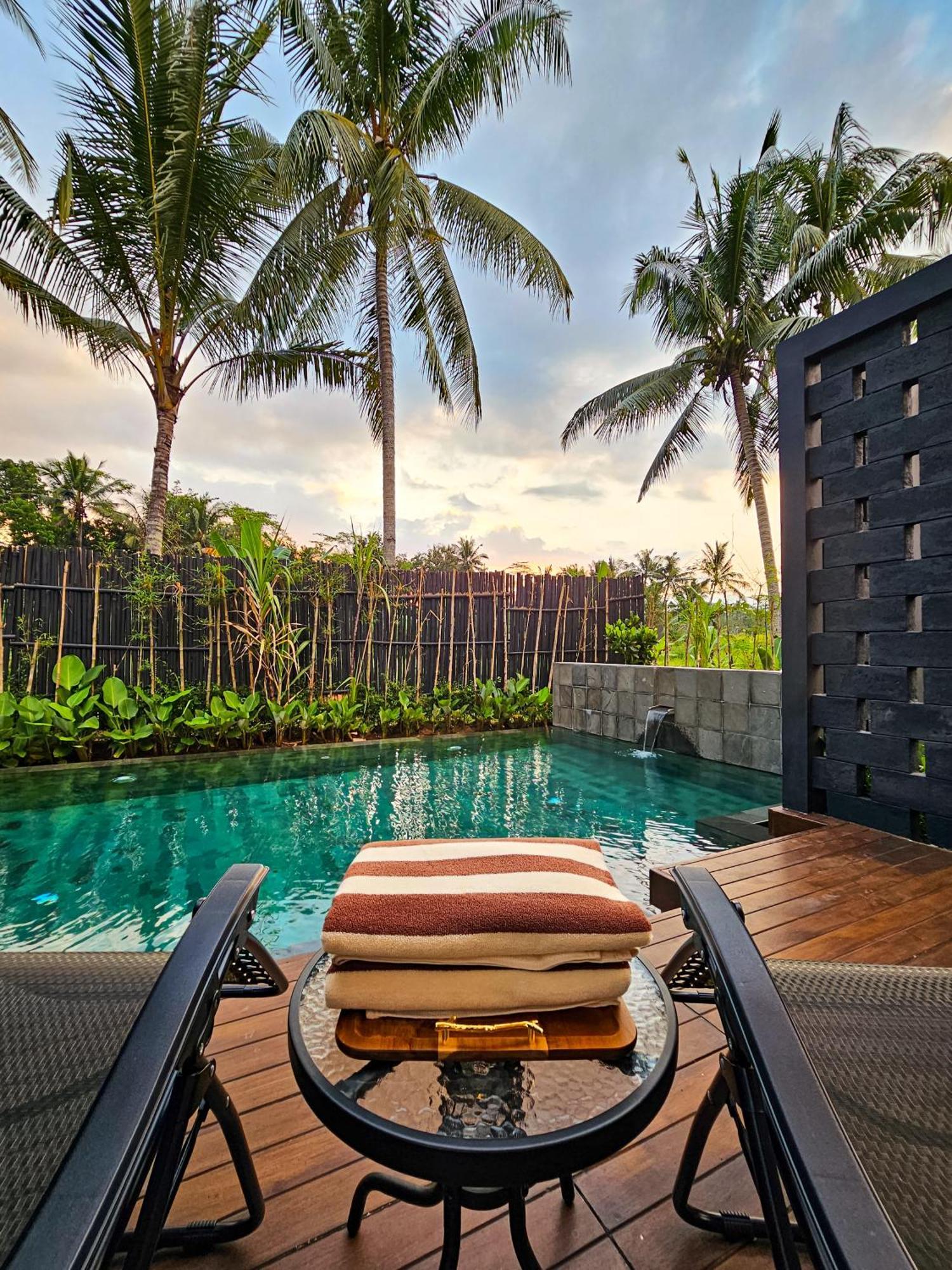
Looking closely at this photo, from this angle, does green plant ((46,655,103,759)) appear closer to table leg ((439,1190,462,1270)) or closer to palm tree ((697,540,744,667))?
table leg ((439,1190,462,1270))

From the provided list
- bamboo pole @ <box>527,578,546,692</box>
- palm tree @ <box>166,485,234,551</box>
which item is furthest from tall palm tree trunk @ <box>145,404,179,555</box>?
palm tree @ <box>166,485,234,551</box>

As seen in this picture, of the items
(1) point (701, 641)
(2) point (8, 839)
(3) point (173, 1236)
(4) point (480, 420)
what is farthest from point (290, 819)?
(4) point (480, 420)

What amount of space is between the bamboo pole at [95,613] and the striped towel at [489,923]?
18.8 ft

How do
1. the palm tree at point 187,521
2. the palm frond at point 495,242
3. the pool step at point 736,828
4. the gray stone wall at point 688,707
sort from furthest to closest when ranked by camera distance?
the palm tree at point 187,521 → the palm frond at point 495,242 → the gray stone wall at point 688,707 → the pool step at point 736,828

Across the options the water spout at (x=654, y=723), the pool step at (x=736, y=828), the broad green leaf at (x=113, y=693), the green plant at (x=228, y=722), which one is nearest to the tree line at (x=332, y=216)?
the broad green leaf at (x=113, y=693)

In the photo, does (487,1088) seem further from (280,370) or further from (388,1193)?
(280,370)

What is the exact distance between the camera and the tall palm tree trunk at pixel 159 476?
6555 millimetres

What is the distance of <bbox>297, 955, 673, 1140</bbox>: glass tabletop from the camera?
49 centimetres

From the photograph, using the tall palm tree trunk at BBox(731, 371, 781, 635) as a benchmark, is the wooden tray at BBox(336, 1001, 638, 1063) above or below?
below

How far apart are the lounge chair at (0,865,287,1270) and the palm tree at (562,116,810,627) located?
376 inches

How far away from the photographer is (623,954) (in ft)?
1.85

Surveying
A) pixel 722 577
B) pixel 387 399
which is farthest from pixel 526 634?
pixel 387 399

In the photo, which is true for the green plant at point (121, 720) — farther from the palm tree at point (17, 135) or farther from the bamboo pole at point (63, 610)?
the palm tree at point (17, 135)

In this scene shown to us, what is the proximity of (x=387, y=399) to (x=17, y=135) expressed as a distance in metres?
3.97
